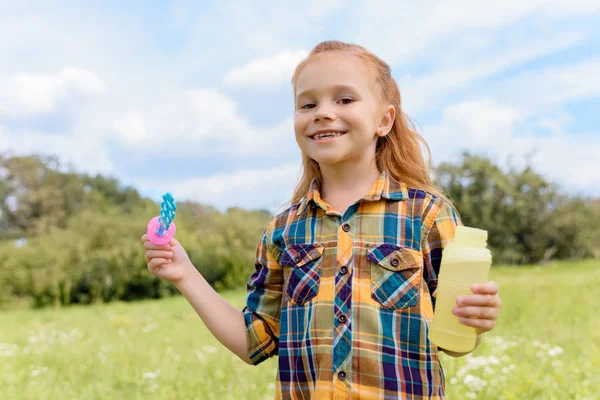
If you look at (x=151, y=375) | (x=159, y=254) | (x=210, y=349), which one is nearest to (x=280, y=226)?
(x=159, y=254)

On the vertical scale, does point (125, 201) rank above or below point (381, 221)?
above

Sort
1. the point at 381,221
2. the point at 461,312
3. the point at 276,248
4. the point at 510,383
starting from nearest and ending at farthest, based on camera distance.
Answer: the point at 461,312, the point at 381,221, the point at 276,248, the point at 510,383

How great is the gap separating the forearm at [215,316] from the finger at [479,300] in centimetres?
90

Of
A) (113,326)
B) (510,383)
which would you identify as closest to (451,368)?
(510,383)

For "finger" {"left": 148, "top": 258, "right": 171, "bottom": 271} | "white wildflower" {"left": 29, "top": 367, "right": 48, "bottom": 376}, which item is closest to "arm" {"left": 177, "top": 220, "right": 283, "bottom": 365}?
"finger" {"left": 148, "top": 258, "right": 171, "bottom": 271}

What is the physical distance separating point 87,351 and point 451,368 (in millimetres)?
3522

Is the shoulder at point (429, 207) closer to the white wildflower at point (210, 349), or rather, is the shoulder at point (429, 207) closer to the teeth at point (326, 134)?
the teeth at point (326, 134)

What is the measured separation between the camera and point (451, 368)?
13.8 feet

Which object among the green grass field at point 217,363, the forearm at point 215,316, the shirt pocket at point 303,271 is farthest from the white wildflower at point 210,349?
the shirt pocket at point 303,271

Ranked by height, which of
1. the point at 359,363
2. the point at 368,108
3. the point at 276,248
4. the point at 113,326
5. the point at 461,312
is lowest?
the point at 113,326

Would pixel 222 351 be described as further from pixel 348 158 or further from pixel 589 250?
pixel 589 250

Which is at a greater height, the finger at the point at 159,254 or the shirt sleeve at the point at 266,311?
the finger at the point at 159,254

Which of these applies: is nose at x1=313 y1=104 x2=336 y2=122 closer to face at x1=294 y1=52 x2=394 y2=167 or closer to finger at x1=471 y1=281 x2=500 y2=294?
face at x1=294 y1=52 x2=394 y2=167

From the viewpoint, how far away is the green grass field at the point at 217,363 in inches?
146
